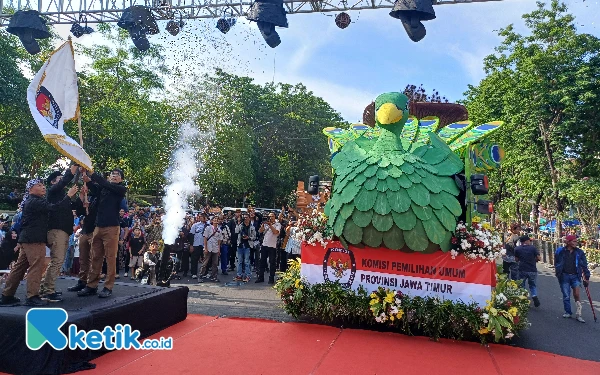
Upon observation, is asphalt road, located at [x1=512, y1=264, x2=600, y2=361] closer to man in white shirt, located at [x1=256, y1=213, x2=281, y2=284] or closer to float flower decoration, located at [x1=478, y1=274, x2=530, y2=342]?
float flower decoration, located at [x1=478, y1=274, x2=530, y2=342]

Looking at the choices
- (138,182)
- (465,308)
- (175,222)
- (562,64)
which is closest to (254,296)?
(175,222)

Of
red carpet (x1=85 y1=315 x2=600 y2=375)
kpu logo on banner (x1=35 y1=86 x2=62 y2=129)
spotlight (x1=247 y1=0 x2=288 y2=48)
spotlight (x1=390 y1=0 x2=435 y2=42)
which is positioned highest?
spotlight (x1=247 y1=0 x2=288 y2=48)

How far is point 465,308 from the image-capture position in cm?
555

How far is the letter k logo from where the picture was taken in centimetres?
394

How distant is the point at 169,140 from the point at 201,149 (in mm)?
1878

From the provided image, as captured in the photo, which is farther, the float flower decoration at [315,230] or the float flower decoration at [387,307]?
the float flower decoration at [315,230]

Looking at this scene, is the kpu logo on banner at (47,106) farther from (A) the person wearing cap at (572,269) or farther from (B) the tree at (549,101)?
(B) the tree at (549,101)

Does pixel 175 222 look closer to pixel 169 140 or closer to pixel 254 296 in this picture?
pixel 254 296

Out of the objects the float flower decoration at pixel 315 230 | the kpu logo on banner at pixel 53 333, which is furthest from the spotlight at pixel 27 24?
the kpu logo on banner at pixel 53 333

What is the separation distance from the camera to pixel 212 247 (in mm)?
Result: 10148

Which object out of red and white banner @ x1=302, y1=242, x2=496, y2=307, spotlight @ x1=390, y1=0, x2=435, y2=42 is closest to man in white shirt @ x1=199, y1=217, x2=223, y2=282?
red and white banner @ x1=302, y1=242, x2=496, y2=307

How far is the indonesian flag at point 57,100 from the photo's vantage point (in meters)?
4.58

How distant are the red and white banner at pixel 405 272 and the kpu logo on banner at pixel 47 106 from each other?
12.5 ft

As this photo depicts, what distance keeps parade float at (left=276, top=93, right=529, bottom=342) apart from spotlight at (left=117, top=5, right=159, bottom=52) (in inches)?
302
